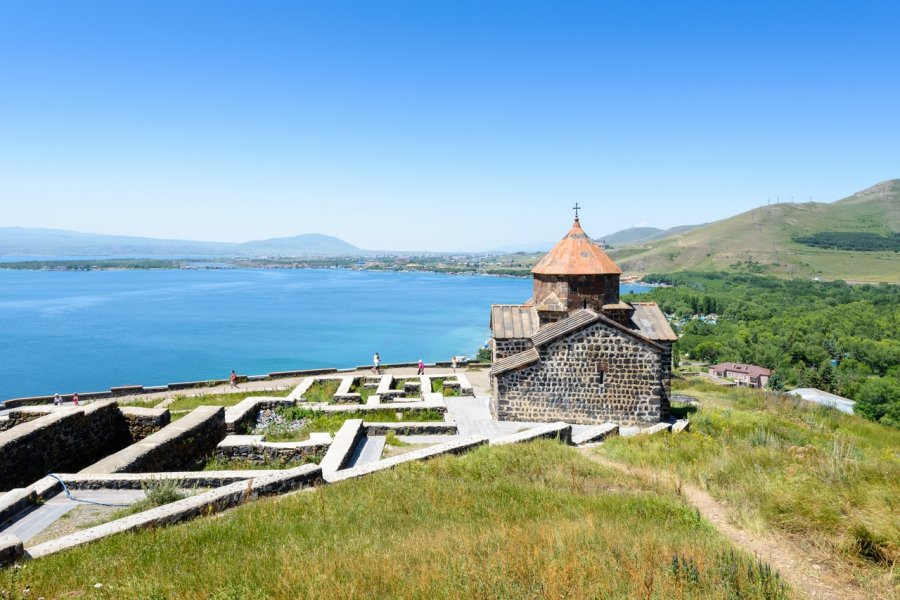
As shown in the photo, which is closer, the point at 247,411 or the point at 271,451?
the point at 271,451

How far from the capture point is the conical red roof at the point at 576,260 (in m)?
13.7

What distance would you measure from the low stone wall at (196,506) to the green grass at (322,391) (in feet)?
25.0

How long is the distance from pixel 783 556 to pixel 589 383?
793 cm

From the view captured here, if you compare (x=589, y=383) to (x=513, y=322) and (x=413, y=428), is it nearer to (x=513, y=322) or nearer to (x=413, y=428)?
(x=513, y=322)

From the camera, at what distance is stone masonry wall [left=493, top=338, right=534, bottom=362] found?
13.9 metres

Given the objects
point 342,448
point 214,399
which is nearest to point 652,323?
point 342,448

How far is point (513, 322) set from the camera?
46.8 feet

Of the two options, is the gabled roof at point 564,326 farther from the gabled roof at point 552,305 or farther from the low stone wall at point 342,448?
the low stone wall at point 342,448

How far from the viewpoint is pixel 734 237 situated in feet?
535

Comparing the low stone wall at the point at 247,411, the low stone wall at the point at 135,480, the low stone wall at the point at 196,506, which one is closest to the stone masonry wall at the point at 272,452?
the low stone wall at the point at 247,411

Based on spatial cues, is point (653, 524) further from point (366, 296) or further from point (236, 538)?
point (366, 296)

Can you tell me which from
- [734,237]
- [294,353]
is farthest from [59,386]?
[734,237]

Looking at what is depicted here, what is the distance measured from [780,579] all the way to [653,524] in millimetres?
1231

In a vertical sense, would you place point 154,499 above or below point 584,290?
below
